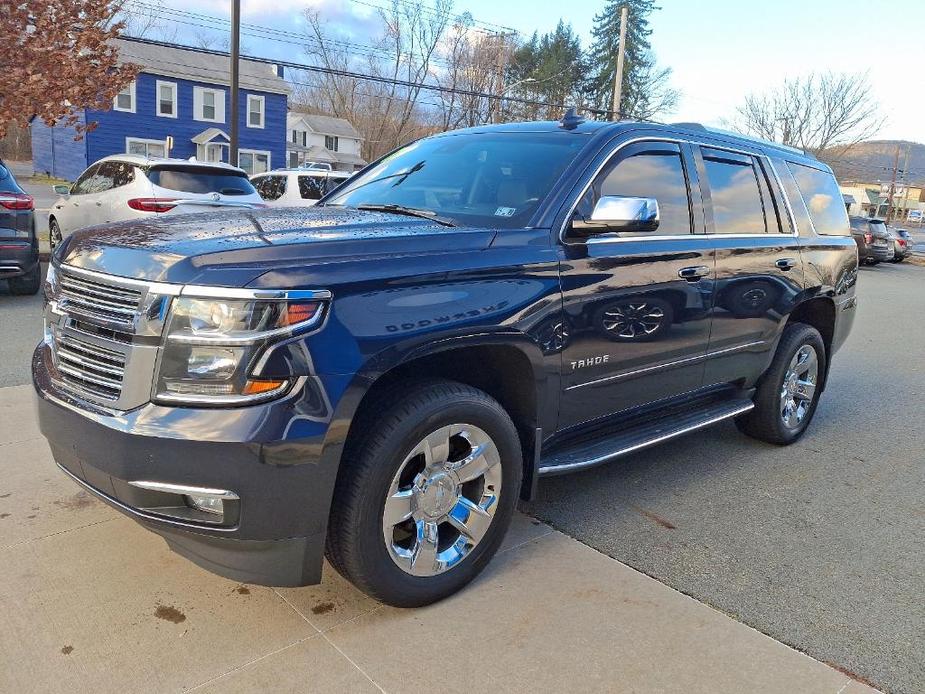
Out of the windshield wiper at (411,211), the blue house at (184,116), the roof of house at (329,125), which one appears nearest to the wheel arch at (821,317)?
the windshield wiper at (411,211)

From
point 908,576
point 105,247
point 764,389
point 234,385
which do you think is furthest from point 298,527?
point 764,389

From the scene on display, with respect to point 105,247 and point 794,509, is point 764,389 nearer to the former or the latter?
point 794,509

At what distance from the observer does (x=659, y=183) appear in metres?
4.02

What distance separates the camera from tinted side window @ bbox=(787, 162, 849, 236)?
5.28 m

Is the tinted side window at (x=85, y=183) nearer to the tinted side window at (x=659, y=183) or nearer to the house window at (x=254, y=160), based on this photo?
the tinted side window at (x=659, y=183)

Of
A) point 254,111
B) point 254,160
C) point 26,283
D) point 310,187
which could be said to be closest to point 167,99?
point 254,111

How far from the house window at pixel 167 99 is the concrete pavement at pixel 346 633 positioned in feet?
129

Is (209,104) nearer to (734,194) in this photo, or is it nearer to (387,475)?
(734,194)

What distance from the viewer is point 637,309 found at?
370 cm

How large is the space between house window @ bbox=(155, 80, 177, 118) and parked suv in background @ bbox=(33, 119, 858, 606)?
38.5 metres

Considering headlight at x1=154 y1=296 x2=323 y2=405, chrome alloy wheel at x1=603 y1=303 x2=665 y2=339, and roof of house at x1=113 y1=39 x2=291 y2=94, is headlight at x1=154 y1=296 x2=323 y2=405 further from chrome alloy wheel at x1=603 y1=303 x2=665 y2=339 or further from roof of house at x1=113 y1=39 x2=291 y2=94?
roof of house at x1=113 y1=39 x2=291 y2=94

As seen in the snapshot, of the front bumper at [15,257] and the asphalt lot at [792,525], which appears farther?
the front bumper at [15,257]

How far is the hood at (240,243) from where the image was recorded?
2477 mm

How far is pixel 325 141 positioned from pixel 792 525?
61209mm
